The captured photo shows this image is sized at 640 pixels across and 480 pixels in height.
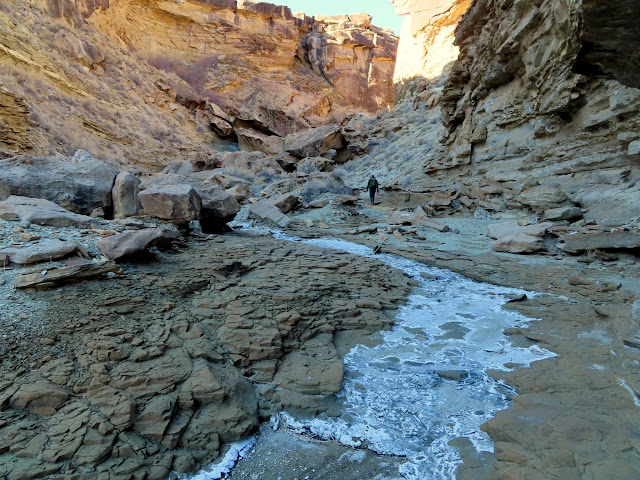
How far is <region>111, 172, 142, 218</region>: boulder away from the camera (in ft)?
20.8

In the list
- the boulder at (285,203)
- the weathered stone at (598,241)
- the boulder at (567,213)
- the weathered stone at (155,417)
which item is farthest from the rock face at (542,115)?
the weathered stone at (155,417)

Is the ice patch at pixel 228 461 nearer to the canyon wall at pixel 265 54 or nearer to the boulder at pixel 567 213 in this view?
the boulder at pixel 567 213

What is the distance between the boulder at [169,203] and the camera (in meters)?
6.26

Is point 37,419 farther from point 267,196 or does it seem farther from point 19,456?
point 267,196

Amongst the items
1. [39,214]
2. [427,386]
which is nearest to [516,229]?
[427,386]

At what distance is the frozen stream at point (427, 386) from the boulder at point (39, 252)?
2796mm

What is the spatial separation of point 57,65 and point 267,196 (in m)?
14.5

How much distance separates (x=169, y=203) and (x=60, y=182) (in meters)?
1.76

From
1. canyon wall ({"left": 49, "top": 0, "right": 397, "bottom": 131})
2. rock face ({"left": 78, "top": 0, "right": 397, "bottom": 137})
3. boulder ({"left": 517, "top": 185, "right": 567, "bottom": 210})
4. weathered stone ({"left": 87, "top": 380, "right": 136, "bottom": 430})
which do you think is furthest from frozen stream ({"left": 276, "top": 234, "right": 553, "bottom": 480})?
canyon wall ({"left": 49, "top": 0, "right": 397, "bottom": 131})

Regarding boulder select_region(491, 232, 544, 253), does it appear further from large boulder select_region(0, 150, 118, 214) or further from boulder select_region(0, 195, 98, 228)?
large boulder select_region(0, 150, 118, 214)

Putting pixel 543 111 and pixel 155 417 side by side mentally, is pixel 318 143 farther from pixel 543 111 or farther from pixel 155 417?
pixel 155 417

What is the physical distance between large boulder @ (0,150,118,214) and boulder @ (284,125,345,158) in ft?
57.1

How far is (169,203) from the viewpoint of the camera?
6289 mm

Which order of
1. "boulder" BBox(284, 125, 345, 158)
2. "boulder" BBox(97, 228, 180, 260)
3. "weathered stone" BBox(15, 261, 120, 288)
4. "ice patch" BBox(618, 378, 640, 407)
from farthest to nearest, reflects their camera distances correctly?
"boulder" BBox(284, 125, 345, 158) < "boulder" BBox(97, 228, 180, 260) < "weathered stone" BBox(15, 261, 120, 288) < "ice patch" BBox(618, 378, 640, 407)
